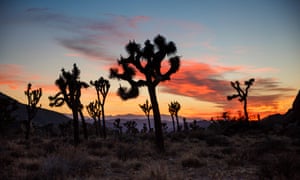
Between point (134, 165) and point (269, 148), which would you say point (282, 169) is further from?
point (269, 148)

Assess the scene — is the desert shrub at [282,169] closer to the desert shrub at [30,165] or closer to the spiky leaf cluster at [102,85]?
the desert shrub at [30,165]

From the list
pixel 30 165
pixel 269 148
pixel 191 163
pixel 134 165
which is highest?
pixel 30 165

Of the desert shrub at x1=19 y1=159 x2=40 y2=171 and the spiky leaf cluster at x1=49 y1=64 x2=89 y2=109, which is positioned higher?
the spiky leaf cluster at x1=49 y1=64 x2=89 y2=109

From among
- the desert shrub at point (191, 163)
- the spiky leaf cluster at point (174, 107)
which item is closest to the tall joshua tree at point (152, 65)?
the desert shrub at point (191, 163)

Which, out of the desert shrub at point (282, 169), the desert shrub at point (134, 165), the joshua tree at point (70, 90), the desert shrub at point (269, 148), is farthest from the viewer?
the joshua tree at point (70, 90)

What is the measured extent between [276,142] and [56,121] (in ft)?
444

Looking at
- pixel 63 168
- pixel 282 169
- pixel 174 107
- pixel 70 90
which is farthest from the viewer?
pixel 174 107

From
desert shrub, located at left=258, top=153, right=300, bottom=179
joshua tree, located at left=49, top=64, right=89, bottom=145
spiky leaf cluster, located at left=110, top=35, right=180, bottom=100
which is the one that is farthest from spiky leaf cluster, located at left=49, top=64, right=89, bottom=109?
desert shrub, located at left=258, top=153, right=300, bottom=179

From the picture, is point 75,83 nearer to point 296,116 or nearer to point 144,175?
point 144,175

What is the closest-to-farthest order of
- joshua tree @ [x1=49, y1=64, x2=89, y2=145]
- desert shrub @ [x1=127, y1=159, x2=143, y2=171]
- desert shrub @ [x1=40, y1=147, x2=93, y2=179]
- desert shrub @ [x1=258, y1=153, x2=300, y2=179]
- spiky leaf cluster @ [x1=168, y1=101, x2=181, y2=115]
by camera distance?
desert shrub @ [x1=258, y1=153, x2=300, y2=179] < desert shrub @ [x1=40, y1=147, x2=93, y2=179] < desert shrub @ [x1=127, y1=159, x2=143, y2=171] < joshua tree @ [x1=49, y1=64, x2=89, y2=145] < spiky leaf cluster @ [x1=168, y1=101, x2=181, y2=115]

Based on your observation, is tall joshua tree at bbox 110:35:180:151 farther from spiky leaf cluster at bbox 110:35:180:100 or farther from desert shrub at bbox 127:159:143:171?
desert shrub at bbox 127:159:143:171

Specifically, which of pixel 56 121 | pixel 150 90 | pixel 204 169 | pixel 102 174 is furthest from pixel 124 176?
pixel 56 121

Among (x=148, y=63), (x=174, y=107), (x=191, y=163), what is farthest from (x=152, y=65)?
(x=174, y=107)

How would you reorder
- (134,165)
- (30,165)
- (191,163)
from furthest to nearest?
(191,163) < (134,165) < (30,165)
